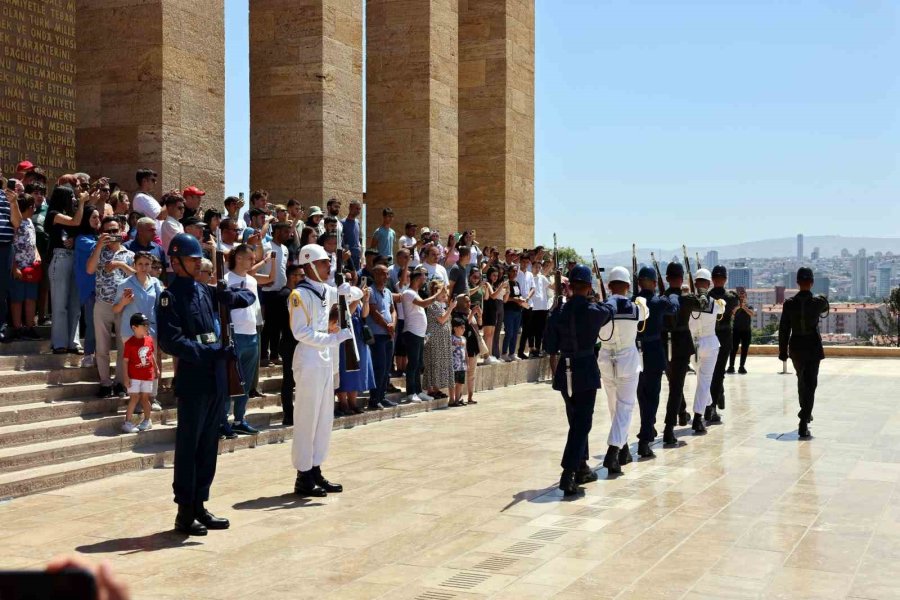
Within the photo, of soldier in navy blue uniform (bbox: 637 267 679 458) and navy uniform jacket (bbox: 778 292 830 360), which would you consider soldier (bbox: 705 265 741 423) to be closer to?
navy uniform jacket (bbox: 778 292 830 360)

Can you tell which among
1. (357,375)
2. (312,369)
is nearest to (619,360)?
(312,369)

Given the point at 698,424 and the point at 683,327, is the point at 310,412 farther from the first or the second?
the point at 698,424

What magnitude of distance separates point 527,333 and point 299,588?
46.2 feet

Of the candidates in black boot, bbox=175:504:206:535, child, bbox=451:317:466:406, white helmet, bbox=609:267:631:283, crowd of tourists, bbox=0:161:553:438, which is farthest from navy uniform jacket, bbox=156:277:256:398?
child, bbox=451:317:466:406

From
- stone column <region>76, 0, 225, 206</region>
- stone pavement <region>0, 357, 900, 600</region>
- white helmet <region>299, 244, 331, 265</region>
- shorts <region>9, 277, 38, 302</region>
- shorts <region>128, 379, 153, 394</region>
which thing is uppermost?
stone column <region>76, 0, 225, 206</region>

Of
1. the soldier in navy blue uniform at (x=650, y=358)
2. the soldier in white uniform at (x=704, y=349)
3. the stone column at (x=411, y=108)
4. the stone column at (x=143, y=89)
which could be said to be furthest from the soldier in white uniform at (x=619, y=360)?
the stone column at (x=411, y=108)

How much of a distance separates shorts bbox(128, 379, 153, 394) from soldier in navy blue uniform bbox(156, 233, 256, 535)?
9.09 ft

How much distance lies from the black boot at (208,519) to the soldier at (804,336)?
7.58 metres

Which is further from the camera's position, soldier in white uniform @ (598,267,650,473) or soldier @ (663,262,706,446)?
soldier @ (663,262,706,446)

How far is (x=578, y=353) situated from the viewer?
355 inches

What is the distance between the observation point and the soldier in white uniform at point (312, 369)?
28.0 feet

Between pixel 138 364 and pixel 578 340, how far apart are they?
4174 millimetres

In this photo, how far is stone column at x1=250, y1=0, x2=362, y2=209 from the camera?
17.9 metres

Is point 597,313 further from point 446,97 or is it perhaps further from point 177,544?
point 446,97
